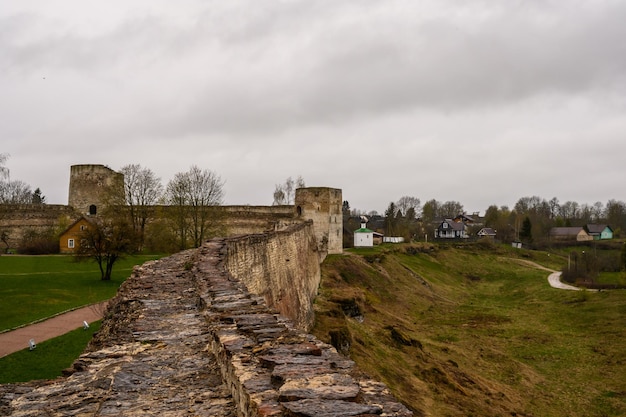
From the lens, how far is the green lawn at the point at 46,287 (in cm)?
1672

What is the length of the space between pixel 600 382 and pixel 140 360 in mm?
21363

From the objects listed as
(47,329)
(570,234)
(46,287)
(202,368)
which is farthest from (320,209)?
(570,234)

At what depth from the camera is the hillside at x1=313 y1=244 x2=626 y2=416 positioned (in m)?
17.4

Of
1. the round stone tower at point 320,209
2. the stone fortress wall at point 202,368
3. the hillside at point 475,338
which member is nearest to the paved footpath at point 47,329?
the stone fortress wall at point 202,368

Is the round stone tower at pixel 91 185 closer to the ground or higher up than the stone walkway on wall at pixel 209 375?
higher up

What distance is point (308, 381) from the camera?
3352 mm

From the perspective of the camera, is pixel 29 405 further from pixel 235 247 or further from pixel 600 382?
pixel 600 382

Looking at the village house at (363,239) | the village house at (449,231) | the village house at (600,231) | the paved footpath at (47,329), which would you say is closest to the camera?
the paved footpath at (47,329)

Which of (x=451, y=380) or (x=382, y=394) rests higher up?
(x=382, y=394)

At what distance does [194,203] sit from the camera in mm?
34094

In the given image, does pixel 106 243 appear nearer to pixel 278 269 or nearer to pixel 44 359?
pixel 278 269

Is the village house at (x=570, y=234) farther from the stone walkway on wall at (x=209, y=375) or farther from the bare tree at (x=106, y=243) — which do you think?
the stone walkway on wall at (x=209, y=375)

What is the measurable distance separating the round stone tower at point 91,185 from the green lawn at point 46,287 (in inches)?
348

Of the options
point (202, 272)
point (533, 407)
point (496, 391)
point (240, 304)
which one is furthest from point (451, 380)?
point (240, 304)
